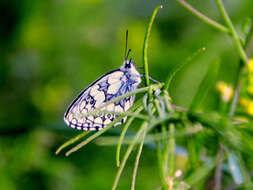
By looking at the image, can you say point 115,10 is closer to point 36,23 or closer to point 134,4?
point 134,4

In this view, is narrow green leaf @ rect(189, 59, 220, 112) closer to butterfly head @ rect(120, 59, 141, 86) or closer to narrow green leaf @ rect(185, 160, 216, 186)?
narrow green leaf @ rect(185, 160, 216, 186)

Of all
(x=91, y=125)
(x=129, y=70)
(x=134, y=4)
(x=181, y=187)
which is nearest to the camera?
(x=181, y=187)

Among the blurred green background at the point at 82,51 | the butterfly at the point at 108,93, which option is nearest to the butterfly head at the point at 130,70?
the butterfly at the point at 108,93

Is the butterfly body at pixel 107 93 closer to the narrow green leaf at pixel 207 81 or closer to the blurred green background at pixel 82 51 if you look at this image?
the narrow green leaf at pixel 207 81

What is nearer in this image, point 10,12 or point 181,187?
point 181,187

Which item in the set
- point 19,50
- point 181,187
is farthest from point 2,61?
point 181,187

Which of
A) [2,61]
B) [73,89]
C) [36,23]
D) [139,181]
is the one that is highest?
[36,23]

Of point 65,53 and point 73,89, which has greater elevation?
point 65,53

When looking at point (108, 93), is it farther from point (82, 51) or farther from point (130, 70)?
point (82, 51)

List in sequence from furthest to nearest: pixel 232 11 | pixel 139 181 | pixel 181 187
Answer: pixel 232 11 < pixel 139 181 < pixel 181 187
